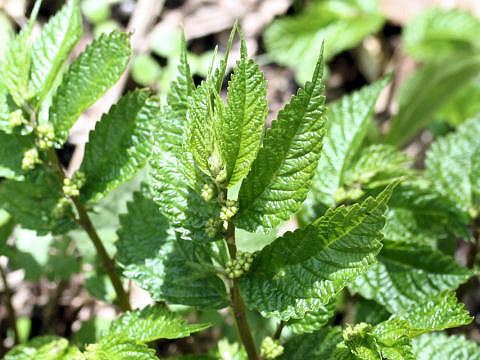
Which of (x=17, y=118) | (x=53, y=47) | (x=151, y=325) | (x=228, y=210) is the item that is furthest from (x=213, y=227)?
(x=53, y=47)

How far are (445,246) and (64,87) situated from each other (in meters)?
1.26

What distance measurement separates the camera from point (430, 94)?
2678 mm

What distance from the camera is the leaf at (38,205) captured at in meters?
1.54

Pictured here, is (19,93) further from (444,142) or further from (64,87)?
(444,142)

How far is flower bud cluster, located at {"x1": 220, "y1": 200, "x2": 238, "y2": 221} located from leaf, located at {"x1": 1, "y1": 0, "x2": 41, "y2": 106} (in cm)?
59

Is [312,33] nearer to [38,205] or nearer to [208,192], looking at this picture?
[38,205]

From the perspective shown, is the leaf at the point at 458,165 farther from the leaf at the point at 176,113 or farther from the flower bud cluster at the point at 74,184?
the flower bud cluster at the point at 74,184

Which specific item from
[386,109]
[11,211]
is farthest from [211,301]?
[386,109]

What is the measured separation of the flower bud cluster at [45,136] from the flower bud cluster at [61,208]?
0.18 meters

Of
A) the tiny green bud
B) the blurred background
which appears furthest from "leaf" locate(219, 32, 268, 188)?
the blurred background

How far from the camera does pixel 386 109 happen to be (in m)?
3.24

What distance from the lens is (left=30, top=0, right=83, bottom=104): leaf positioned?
1395 millimetres

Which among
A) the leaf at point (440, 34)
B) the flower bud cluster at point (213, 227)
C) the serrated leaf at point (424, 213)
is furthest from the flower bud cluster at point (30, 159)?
the leaf at point (440, 34)

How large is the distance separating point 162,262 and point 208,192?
349 mm
